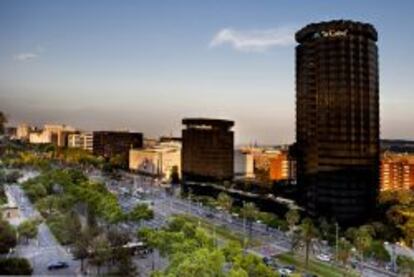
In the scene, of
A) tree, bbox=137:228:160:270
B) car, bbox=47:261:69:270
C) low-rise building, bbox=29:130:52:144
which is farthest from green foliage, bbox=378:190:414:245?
low-rise building, bbox=29:130:52:144

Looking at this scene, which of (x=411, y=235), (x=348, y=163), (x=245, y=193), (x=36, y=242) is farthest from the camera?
(x=245, y=193)

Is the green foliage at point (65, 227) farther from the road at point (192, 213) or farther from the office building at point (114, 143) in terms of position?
the office building at point (114, 143)

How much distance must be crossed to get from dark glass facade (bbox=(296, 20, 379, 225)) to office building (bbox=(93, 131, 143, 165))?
3288 cm

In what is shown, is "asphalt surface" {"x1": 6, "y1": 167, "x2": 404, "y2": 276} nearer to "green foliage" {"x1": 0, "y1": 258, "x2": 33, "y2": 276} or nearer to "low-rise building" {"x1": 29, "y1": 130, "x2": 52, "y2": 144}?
"green foliage" {"x1": 0, "y1": 258, "x2": 33, "y2": 276}

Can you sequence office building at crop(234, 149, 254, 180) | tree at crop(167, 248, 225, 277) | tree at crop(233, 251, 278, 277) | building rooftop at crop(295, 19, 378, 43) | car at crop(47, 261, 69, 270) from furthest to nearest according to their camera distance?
office building at crop(234, 149, 254, 180) → building rooftop at crop(295, 19, 378, 43) → car at crop(47, 261, 69, 270) → tree at crop(233, 251, 278, 277) → tree at crop(167, 248, 225, 277)

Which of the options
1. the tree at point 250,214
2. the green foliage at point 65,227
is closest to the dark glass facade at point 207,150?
the tree at point 250,214

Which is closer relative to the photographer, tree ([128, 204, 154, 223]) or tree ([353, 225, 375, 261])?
tree ([353, 225, 375, 261])

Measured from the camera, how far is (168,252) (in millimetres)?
11375

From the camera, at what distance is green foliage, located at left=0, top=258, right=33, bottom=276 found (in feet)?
33.4

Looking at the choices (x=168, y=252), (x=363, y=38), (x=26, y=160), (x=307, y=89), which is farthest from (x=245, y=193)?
(x=26, y=160)

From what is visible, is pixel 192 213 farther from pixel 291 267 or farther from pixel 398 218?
pixel 291 267

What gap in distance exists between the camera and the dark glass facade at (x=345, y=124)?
19.5 metres

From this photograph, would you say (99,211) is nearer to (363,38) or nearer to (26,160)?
(363,38)

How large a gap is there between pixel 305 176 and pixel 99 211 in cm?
928
